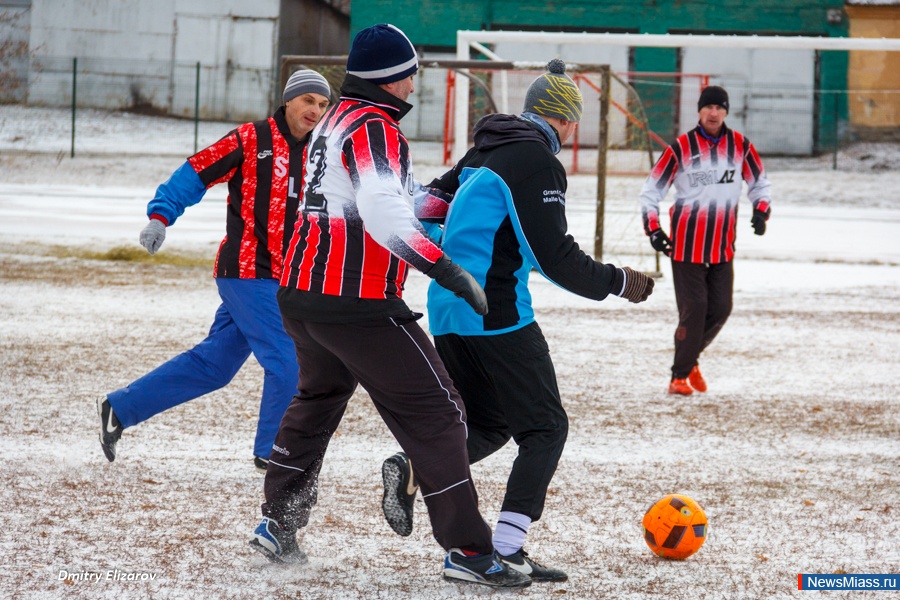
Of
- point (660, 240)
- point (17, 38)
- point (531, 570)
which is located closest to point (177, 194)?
point (531, 570)

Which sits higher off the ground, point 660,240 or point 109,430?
point 660,240

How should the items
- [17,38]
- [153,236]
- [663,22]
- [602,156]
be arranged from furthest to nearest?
[17,38], [663,22], [602,156], [153,236]

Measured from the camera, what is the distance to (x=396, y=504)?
354 cm

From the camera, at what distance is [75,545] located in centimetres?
377

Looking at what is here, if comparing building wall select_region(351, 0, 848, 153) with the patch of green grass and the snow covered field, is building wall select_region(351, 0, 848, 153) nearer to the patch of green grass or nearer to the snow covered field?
the patch of green grass

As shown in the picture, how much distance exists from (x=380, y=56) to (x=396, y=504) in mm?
1407

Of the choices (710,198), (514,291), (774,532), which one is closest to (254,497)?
(514,291)

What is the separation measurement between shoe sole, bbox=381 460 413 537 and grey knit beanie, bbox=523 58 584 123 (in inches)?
49.9

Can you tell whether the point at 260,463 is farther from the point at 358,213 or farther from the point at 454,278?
the point at 454,278

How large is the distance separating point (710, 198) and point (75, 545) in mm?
4534

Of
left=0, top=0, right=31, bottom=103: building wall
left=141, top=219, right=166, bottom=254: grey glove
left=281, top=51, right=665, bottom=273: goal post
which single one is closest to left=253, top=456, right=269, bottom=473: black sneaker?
left=141, top=219, right=166, bottom=254: grey glove

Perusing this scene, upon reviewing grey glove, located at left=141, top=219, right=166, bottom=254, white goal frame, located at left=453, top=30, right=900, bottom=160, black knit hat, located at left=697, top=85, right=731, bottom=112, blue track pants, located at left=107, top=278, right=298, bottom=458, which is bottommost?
blue track pants, located at left=107, top=278, right=298, bottom=458

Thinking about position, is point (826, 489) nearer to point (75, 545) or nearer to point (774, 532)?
point (774, 532)

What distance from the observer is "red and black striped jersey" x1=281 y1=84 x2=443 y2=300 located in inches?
125
